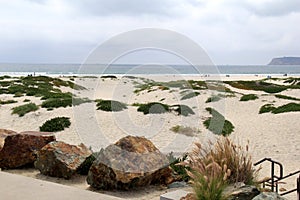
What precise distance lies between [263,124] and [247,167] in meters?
13.5

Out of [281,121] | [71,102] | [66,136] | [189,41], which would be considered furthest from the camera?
[71,102]

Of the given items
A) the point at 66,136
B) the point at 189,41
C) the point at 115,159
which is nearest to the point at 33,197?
the point at 115,159

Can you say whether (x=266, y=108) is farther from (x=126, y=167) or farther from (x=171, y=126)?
(x=126, y=167)

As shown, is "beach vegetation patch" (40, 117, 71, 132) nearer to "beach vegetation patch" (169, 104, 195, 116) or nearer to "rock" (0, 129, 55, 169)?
"beach vegetation patch" (169, 104, 195, 116)

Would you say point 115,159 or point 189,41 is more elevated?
point 189,41

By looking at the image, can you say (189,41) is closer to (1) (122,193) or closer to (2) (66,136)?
(1) (122,193)

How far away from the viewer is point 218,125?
56.5ft

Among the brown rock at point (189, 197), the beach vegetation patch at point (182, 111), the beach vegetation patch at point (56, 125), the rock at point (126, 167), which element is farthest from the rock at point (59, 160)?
the beach vegetation patch at point (182, 111)

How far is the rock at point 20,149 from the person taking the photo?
26.6 feet

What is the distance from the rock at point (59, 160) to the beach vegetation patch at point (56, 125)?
24.1 ft

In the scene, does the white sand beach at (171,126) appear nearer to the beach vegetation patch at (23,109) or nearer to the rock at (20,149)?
the beach vegetation patch at (23,109)

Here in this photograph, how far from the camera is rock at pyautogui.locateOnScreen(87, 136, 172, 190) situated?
6.39m

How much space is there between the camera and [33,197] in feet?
18.0

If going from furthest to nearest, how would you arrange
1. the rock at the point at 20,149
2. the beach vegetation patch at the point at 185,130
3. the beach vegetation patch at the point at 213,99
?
the beach vegetation patch at the point at 213,99, the beach vegetation patch at the point at 185,130, the rock at the point at 20,149
